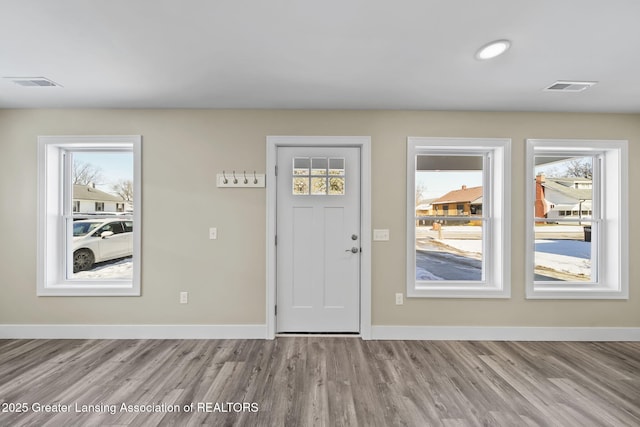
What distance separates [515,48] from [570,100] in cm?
135

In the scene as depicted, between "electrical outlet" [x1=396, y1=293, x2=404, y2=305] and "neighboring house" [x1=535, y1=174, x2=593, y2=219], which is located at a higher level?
"neighboring house" [x1=535, y1=174, x2=593, y2=219]

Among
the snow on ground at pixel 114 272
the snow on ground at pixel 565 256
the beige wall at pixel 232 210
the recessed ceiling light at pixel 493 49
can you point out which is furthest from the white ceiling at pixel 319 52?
the snow on ground at pixel 114 272

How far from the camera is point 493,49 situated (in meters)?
1.98

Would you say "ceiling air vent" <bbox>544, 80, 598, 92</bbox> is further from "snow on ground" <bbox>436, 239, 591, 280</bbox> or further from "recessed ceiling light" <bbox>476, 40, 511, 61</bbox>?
"snow on ground" <bbox>436, 239, 591, 280</bbox>

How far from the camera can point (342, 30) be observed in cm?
181

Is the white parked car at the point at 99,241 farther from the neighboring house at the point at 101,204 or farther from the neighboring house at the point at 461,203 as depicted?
the neighboring house at the point at 461,203

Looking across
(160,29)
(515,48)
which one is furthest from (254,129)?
(515,48)

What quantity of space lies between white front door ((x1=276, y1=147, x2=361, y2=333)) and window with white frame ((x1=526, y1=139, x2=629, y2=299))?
197cm

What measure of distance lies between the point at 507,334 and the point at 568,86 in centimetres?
244

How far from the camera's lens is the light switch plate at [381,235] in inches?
122

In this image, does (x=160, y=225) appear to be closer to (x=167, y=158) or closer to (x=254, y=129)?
(x=167, y=158)

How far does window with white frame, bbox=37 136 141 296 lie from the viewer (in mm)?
3172

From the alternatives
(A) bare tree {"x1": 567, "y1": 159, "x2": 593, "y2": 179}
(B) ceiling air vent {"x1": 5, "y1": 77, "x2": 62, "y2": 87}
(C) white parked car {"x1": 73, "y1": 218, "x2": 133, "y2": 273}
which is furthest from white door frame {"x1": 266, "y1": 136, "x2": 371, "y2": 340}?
(A) bare tree {"x1": 567, "y1": 159, "x2": 593, "y2": 179}

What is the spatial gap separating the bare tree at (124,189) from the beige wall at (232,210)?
320 mm
